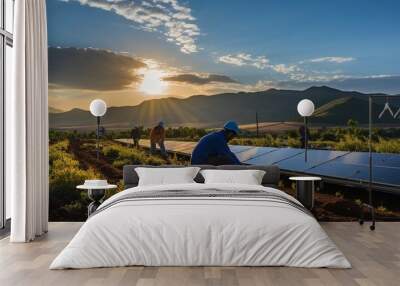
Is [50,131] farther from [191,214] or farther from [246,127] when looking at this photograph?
[191,214]

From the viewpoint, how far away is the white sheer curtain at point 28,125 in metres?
5.78

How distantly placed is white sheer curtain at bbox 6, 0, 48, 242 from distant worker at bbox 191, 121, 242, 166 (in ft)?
7.24

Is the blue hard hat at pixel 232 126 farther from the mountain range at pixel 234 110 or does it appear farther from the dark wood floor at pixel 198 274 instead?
the dark wood floor at pixel 198 274

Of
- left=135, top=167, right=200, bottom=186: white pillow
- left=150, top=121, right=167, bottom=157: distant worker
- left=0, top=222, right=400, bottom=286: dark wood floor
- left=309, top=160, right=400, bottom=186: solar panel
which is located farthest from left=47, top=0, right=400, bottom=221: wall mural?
left=0, top=222, right=400, bottom=286: dark wood floor

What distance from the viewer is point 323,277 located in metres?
4.19

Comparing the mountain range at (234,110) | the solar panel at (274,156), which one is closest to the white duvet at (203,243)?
the solar panel at (274,156)

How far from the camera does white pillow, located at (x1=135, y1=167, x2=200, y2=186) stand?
671cm

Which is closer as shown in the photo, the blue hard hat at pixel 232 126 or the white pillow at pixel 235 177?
the white pillow at pixel 235 177

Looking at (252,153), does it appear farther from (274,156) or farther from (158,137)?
(158,137)

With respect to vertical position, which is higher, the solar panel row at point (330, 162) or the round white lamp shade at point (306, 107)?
the round white lamp shade at point (306, 107)

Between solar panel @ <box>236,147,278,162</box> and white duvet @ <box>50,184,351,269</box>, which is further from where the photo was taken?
solar panel @ <box>236,147,278,162</box>

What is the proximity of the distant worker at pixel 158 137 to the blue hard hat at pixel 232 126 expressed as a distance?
3.02 feet

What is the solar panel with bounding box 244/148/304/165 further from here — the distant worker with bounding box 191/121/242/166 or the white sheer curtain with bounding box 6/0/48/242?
the white sheer curtain with bounding box 6/0/48/242

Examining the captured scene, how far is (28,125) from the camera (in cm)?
588
